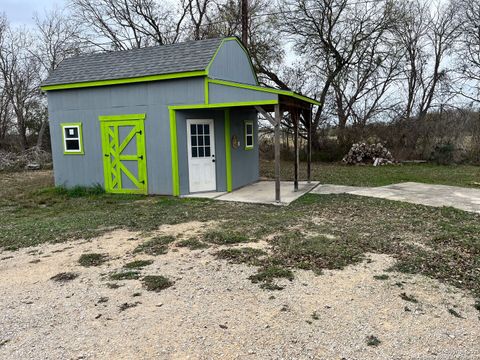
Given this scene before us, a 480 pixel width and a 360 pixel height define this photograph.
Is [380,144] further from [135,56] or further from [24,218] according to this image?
[24,218]

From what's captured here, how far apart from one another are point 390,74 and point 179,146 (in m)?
13.9

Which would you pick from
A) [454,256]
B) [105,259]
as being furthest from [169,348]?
[454,256]

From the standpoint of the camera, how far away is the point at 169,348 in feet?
9.07

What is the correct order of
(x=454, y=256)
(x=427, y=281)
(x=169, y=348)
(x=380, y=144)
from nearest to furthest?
1. (x=169, y=348)
2. (x=427, y=281)
3. (x=454, y=256)
4. (x=380, y=144)

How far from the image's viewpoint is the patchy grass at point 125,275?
162 inches

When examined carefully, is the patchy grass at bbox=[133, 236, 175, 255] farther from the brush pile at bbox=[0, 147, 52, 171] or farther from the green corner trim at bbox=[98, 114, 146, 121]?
the brush pile at bbox=[0, 147, 52, 171]

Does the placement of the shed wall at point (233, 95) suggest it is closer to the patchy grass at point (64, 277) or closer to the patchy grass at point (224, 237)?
the patchy grass at point (224, 237)

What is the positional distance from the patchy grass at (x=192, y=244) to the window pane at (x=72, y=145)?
6261 millimetres

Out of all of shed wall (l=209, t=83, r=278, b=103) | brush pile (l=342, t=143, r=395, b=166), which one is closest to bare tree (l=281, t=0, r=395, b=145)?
brush pile (l=342, t=143, r=395, b=166)

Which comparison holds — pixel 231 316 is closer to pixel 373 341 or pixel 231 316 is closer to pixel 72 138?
pixel 373 341

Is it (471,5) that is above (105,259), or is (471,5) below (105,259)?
above

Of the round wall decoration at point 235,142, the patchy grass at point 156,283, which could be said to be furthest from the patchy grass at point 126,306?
the round wall decoration at point 235,142

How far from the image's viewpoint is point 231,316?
323 centimetres

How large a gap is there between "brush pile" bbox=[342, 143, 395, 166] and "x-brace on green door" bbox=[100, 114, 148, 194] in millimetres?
9944
